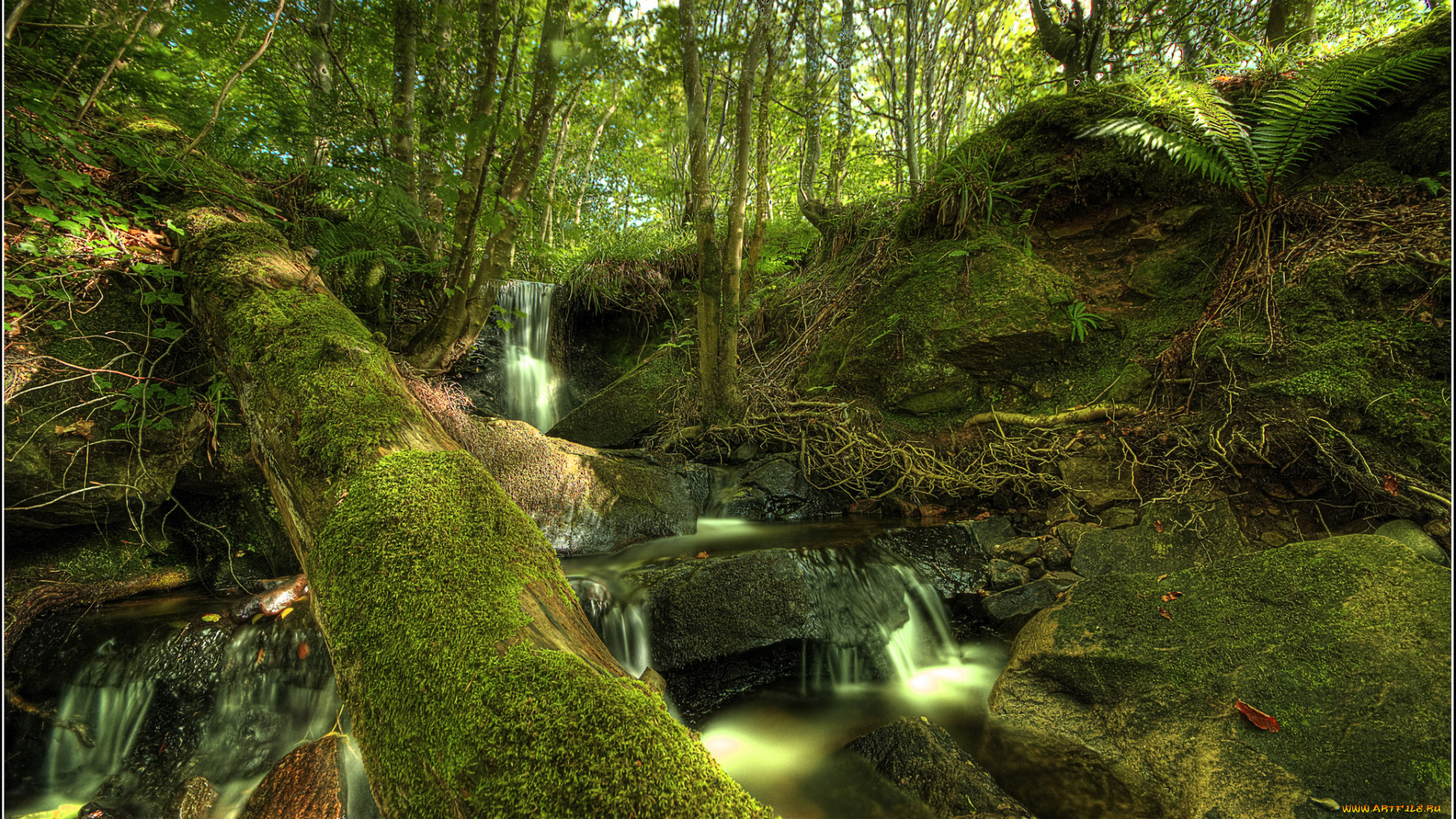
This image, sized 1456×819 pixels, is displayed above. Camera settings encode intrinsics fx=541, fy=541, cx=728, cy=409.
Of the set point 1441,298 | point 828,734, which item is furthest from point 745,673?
point 1441,298

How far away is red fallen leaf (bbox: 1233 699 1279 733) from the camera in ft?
7.18

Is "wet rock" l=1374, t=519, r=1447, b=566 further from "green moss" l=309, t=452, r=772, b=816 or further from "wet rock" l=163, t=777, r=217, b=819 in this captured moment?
"wet rock" l=163, t=777, r=217, b=819

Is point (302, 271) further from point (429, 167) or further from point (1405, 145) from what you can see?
point (1405, 145)

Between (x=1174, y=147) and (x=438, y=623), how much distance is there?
5387 millimetres

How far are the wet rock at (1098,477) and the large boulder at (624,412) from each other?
3932 mm

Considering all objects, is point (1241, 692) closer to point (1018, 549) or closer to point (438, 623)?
point (1018, 549)

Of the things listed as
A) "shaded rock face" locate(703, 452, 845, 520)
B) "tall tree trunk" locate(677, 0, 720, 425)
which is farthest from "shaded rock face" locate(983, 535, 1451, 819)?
"tall tree trunk" locate(677, 0, 720, 425)

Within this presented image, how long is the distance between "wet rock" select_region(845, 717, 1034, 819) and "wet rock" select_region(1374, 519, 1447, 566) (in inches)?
97.9

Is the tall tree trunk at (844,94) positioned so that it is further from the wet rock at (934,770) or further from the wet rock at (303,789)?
the wet rock at (303,789)

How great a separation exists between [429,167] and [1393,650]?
23.1ft

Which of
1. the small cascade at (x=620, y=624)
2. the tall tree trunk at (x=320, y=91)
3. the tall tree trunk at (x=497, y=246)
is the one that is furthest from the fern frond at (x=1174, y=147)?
the tall tree trunk at (x=320, y=91)

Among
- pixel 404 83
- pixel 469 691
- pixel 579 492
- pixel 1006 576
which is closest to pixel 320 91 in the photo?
pixel 404 83

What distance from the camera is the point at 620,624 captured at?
3322 mm

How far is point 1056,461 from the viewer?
173 inches
